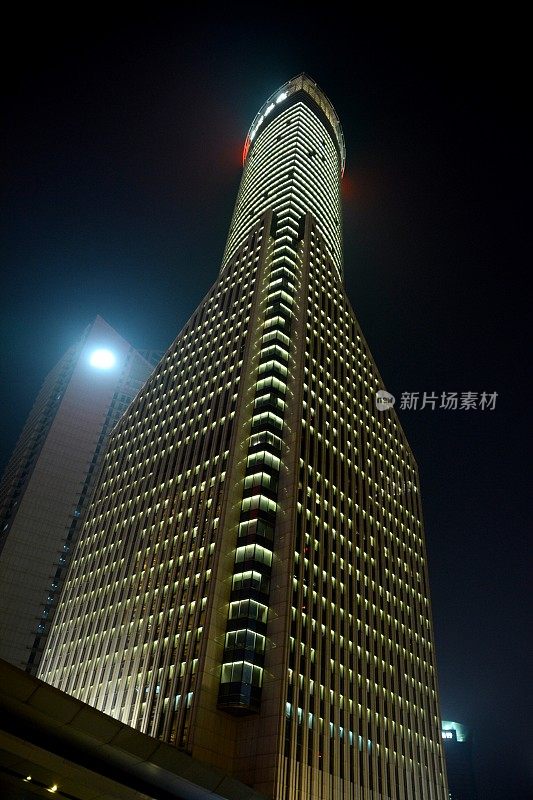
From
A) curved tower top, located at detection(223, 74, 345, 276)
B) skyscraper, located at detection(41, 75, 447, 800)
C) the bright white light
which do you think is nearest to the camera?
skyscraper, located at detection(41, 75, 447, 800)

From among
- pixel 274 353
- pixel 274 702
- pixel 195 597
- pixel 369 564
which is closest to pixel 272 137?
pixel 274 353

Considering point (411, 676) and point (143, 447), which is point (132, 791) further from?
point (143, 447)

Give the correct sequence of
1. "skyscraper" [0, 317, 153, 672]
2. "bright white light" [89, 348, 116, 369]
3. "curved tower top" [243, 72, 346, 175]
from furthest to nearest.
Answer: "curved tower top" [243, 72, 346, 175] < "bright white light" [89, 348, 116, 369] < "skyscraper" [0, 317, 153, 672]

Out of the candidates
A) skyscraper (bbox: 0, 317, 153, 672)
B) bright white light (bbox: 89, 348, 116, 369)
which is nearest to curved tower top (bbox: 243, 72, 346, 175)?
bright white light (bbox: 89, 348, 116, 369)

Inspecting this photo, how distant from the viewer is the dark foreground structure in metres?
29.4

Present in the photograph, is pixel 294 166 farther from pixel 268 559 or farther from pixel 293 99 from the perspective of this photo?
pixel 268 559

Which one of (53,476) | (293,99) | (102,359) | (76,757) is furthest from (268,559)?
(293,99)

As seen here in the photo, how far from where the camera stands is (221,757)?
59.2 metres

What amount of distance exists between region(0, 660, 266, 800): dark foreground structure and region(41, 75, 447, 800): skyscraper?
68.1 feet

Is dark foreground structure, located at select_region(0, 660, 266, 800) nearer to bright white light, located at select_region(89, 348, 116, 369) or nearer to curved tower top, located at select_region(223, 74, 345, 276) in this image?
curved tower top, located at select_region(223, 74, 345, 276)

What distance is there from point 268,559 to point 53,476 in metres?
69.2

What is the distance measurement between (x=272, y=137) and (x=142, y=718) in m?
131

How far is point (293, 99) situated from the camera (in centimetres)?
16250

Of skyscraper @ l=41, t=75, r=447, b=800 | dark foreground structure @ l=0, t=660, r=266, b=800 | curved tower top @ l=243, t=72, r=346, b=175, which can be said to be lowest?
dark foreground structure @ l=0, t=660, r=266, b=800
